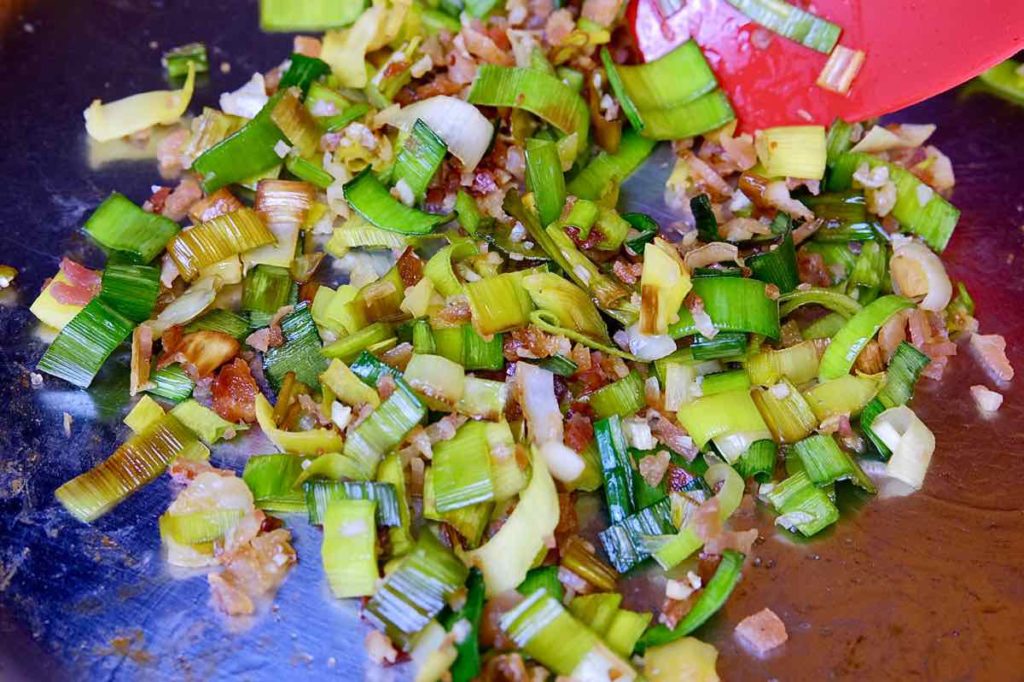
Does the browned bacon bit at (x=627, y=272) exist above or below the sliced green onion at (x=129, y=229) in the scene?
above

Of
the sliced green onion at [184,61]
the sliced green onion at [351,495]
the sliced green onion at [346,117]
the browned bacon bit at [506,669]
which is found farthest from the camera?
the sliced green onion at [184,61]

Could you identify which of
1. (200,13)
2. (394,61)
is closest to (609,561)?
(394,61)

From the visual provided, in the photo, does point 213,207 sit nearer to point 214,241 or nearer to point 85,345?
point 214,241

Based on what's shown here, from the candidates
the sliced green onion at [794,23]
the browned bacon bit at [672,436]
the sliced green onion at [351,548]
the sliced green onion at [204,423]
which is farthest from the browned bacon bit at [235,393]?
the sliced green onion at [794,23]

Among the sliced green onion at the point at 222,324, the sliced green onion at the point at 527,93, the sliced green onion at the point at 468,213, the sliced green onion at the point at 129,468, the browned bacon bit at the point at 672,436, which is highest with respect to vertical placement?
the sliced green onion at the point at 527,93

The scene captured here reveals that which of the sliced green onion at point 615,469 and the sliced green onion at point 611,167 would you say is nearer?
the sliced green onion at point 615,469

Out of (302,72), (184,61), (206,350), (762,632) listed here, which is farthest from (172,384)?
(762,632)

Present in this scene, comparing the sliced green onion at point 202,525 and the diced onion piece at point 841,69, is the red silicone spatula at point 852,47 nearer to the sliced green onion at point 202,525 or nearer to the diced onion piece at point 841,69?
the diced onion piece at point 841,69
